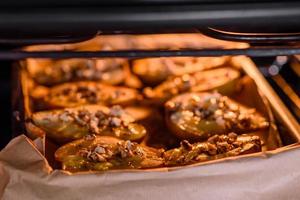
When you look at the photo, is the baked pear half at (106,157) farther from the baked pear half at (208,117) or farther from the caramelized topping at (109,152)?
the baked pear half at (208,117)

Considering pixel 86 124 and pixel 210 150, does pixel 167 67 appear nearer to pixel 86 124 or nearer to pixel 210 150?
pixel 86 124

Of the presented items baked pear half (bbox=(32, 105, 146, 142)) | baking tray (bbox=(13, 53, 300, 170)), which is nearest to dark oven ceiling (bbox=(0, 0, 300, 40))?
baking tray (bbox=(13, 53, 300, 170))

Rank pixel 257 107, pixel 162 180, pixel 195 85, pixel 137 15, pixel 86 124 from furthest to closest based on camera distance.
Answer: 1. pixel 195 85
2. pixel 257 107
3. pixel 86 124
4. pixel 162 180
5. pixel 137 15

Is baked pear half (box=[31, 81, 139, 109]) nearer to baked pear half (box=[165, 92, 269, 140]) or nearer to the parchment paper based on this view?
baked pear half (box=[165, 92, 269, 140])

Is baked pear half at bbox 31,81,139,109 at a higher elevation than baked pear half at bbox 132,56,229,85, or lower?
lower

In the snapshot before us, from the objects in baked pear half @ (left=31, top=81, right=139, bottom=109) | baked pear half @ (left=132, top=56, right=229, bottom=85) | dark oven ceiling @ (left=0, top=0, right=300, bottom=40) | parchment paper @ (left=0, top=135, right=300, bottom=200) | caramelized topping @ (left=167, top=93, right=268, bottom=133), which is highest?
dark oven ceiling @ (left=0, top=0, right=300, bottom=40)

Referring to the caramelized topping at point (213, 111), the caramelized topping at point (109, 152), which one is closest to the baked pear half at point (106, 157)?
the caramelized topping at point (109, 152)

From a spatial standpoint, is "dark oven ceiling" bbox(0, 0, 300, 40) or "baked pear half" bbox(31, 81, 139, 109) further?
"baked pear half" bbox(31, 81, 139, 109)

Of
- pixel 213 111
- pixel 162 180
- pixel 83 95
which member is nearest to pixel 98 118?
pixel 83 95
